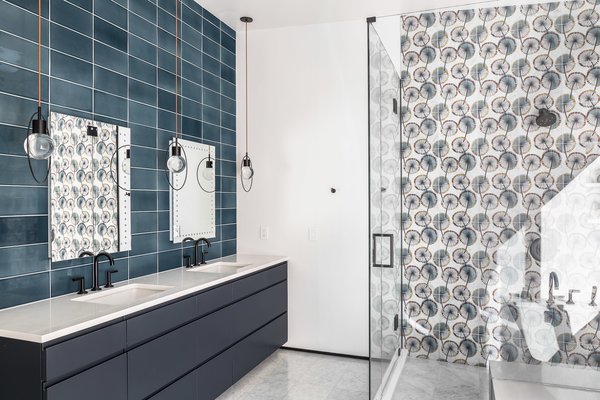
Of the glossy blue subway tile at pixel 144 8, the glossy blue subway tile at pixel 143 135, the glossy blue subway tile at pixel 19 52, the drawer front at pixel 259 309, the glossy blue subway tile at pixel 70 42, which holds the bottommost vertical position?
the drawer front at pixel 259 309

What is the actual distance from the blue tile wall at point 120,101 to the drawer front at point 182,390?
0.74 meters

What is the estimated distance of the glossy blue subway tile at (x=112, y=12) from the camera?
2547 millimetres

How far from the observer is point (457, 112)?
91.6 inches

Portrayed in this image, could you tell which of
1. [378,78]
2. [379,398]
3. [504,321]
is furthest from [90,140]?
[504,321]

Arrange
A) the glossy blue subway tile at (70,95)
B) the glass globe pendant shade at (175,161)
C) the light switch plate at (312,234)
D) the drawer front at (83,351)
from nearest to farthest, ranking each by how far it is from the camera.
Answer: the drawer front at (83,351), the glossy blue subway tile at (70,95), the glass globe pendant shade at (175,161), the light switch plate at (312,234)

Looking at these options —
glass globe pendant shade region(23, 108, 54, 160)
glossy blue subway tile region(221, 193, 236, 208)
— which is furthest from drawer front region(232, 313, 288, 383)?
glass globe pendant shade region(23, 108, 54, 160)

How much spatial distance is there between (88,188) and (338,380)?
2.17m

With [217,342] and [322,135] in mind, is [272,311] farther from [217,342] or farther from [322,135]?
[322,135]

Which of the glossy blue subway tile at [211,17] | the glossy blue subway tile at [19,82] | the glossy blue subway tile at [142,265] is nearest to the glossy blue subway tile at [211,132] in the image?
the glossy blue subway tile at [211,17]

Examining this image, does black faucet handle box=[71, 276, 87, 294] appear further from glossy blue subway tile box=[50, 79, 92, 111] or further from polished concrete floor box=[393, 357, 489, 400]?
polished concrete floor box=[393, 357, 489, 400]

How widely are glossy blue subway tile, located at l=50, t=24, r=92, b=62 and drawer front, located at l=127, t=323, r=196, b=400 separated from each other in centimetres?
159

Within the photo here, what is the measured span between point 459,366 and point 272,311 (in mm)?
1586

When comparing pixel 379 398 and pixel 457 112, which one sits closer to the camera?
pixel 457 112

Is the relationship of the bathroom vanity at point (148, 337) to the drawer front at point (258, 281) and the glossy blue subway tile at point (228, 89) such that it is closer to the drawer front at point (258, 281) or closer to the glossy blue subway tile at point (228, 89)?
the drawer front at point (258, 281)
